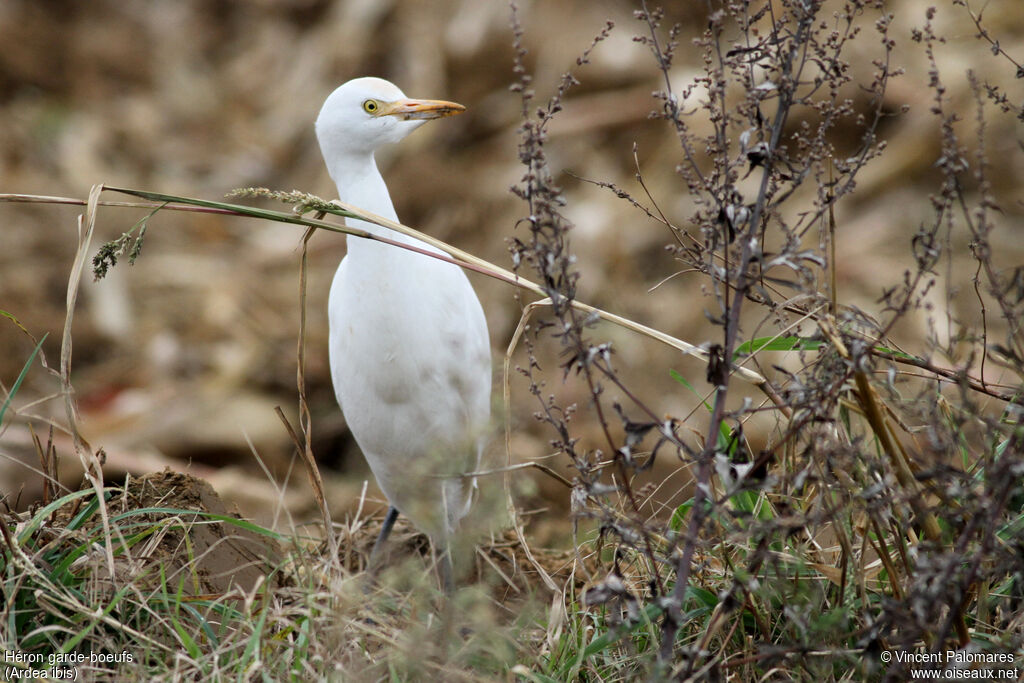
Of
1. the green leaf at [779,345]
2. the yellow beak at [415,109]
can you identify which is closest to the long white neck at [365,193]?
the yellow beak at [415,109]

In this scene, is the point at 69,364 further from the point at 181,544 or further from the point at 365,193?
the point at 365,193

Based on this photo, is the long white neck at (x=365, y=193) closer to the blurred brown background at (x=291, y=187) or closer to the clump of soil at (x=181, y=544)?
the clump of soil at (x=181, y=544)

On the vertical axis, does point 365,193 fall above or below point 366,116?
below

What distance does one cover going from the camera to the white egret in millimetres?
3053

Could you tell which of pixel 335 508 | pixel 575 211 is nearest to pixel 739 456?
pixel 335 508

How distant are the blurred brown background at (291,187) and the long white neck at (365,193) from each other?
1588 mm

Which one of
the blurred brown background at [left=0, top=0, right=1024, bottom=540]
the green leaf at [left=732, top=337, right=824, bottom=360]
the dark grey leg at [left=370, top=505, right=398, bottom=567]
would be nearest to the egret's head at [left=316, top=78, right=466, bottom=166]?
the dark grey leg at [left=370, top=505, right=398, bottom=567]

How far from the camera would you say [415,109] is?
314 cm

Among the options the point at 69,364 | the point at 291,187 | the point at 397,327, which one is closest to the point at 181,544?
the point at 69,364

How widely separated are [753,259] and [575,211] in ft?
15.7

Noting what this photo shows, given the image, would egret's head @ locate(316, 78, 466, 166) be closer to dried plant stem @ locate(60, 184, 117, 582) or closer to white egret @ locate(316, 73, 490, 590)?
white egret @ locate(316, 73, 490, 590)

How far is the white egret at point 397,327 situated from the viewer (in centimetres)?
305

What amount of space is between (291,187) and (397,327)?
4.54 m

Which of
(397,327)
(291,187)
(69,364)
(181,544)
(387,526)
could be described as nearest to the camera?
(69,364)
